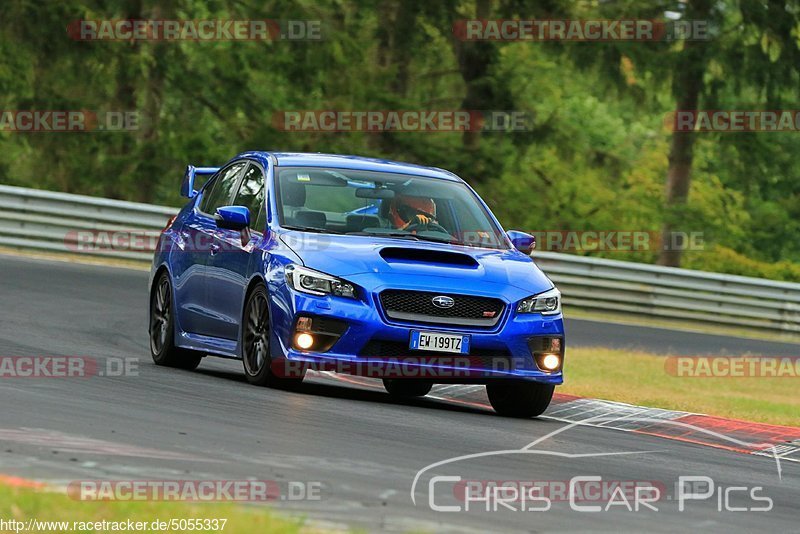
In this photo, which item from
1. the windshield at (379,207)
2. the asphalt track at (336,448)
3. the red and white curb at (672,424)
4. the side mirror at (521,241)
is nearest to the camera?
the asphalt track at (336,448)

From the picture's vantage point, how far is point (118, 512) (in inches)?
228

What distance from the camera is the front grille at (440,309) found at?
11.0m

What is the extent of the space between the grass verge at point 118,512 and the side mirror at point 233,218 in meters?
5.89

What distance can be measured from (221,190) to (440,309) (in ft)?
9.82

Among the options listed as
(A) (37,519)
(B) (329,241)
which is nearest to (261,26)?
(B) (329,241)

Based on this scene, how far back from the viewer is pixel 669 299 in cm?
2727

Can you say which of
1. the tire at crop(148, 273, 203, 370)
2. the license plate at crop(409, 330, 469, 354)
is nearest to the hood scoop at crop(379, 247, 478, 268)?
the license plate at crop(409, 330, 469, 354)

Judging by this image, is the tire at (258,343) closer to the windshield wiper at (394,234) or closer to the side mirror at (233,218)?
the side mirror at (233,218)

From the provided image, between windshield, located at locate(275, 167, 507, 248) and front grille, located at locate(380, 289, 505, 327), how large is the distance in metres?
0.89

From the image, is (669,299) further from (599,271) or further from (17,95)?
(17,95)

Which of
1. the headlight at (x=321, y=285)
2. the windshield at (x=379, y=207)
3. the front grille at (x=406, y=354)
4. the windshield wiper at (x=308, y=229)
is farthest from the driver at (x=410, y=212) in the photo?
the front grille at (x=406, y=354)

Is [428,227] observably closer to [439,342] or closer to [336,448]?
[439,342]

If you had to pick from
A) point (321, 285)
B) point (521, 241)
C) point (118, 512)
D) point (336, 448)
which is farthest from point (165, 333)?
point (118, 512)

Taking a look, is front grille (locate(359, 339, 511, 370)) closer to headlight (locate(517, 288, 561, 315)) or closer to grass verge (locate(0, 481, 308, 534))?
headlight (locate(517, 288, 561, 315))
